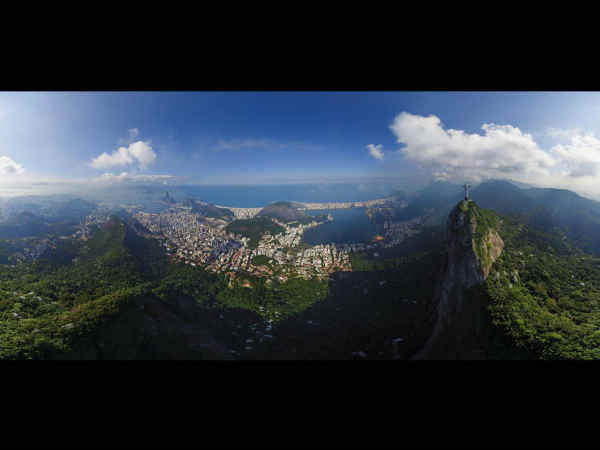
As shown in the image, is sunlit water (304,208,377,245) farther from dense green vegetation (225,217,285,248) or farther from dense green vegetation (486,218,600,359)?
dense green vegetation (486,218,600,359)

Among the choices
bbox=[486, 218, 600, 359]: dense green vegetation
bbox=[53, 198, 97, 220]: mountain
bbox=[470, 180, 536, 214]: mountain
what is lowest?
bbox=[486, 218, 600, 359]: dense green vegetation

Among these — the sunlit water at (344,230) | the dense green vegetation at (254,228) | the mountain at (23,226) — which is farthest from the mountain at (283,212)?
the mountain at (23,226)

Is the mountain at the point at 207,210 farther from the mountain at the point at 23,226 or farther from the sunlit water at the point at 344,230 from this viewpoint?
the sunlit water at the point at 344,230

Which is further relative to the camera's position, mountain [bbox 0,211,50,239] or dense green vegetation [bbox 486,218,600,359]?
mountain [bbox 0,211,50,239]

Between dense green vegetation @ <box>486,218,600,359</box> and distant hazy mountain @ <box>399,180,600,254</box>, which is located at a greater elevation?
distant hazy mountain @ <box>399,180,600,254</box>

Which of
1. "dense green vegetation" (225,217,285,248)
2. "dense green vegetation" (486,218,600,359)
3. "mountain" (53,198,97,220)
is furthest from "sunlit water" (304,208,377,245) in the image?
"mountain" (53,198,97,220)

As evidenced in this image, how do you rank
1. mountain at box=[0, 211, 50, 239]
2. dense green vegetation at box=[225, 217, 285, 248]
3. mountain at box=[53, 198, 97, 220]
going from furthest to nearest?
dense green vegetation at box=[225, 217, 285, 248] → mountain at box=[53, 198, 97, 220] → mountain at box=[0, 211, 50, 239]

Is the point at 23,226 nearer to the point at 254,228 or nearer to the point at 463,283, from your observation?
the point at 254,228
